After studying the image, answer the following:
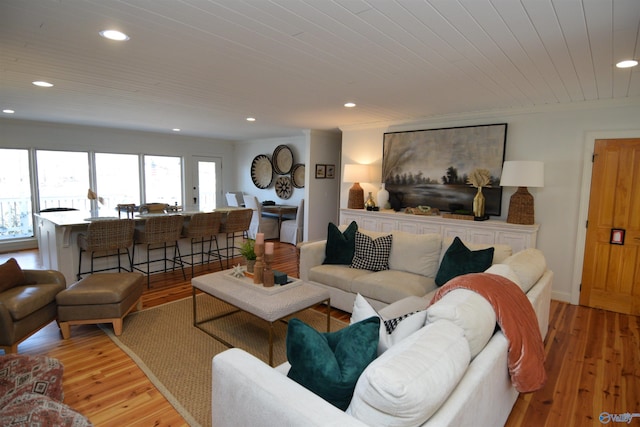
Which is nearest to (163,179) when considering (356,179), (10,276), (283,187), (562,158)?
(283,187)

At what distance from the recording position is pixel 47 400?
1642 mm

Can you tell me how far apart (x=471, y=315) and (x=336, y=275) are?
2.06 metres

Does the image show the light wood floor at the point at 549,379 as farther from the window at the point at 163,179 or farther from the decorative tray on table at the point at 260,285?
the window at the point at 163,179

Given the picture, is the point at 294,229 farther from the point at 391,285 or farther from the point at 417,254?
the point at 391,285

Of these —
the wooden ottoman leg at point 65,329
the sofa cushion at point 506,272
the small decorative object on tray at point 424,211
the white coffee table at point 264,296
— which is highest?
the small decorative object on tray at point 424,211

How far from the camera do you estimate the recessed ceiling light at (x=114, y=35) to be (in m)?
2.21

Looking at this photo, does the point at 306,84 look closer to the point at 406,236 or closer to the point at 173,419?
the point at 406,236

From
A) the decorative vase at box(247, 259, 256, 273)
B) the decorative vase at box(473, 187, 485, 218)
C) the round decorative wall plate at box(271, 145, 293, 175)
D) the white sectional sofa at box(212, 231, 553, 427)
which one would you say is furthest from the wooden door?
the round decorative wall plate at box(271, 145, 293, 175)

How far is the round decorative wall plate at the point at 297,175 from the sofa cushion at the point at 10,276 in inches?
215

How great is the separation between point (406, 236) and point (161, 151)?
660 centimetres

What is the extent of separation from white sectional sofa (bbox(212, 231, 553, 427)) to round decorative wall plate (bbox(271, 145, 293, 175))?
658 centimetres

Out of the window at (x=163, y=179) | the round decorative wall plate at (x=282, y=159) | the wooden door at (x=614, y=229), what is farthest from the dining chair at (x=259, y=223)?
the wooden door at (x=614, y=229)

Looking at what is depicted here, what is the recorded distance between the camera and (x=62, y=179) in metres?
6.80

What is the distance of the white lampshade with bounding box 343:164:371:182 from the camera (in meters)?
5.55
